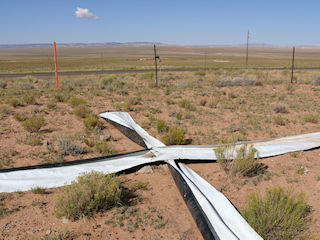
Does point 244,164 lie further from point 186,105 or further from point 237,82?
point 237,82

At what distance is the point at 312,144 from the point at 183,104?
6361mm

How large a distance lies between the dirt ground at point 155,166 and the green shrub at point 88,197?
0.46ft

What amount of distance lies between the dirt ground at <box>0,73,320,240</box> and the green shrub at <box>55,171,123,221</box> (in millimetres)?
141

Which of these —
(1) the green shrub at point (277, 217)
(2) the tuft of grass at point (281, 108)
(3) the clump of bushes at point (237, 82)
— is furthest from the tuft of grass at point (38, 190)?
(3) the clump of bushes at point (237, 82)

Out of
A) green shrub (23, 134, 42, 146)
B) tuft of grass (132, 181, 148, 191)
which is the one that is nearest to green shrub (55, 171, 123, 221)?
tuft of grass (132, 181, 148, 191)

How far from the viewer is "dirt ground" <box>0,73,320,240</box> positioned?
4.55 metres

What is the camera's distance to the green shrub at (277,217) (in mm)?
4023

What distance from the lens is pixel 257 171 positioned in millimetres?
6496

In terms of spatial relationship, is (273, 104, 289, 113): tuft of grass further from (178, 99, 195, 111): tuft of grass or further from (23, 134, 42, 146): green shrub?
(23, 134, 42, 146): green shrub

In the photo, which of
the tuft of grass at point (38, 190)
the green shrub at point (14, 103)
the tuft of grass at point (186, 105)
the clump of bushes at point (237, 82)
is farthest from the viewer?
the clump of bushes at point (237, 82)

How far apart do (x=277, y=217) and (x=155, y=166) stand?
129 inches

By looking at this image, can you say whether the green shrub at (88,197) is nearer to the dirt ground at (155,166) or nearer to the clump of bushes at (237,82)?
the dirt ground at (155,166)

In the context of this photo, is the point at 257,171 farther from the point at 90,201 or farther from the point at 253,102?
the point at 253,102

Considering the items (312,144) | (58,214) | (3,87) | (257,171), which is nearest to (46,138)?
(58,214)
